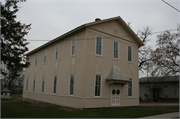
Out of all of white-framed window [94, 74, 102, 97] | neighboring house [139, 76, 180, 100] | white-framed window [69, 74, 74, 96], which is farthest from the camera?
neighboring house [139, 76, 180, 100]

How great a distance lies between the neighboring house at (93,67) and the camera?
16062 mm

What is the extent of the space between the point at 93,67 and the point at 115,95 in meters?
4.03

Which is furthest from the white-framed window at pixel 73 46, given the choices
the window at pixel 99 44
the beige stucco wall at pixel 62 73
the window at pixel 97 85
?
the window at pixel 97 85

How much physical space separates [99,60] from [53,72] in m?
7.05

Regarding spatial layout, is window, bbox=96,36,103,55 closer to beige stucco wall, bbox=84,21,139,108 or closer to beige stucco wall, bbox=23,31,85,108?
beige stucco wall, bbox=84,21,139,108

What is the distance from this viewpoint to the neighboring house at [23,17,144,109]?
16062 mm

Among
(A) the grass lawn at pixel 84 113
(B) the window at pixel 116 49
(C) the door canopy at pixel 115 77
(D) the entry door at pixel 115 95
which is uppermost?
(B) the window at pixel 116 49

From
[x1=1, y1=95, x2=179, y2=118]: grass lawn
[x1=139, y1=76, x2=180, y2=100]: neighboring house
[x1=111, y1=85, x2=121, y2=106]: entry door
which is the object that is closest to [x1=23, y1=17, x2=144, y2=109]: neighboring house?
[x1=111, y1=85, x2=121, y2=106]: entry door

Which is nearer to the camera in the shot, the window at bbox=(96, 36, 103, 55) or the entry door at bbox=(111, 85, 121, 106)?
the window at bbox=(96, 36, 103, 55)

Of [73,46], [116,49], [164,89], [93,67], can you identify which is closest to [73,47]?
[73,46]

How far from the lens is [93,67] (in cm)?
1639

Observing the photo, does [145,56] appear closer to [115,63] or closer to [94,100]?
[115,63]

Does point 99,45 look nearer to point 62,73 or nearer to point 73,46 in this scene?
point 73,46

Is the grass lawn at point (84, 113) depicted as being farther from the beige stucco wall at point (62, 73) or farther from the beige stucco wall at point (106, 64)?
the beige stucco wall at point (62, 73)
